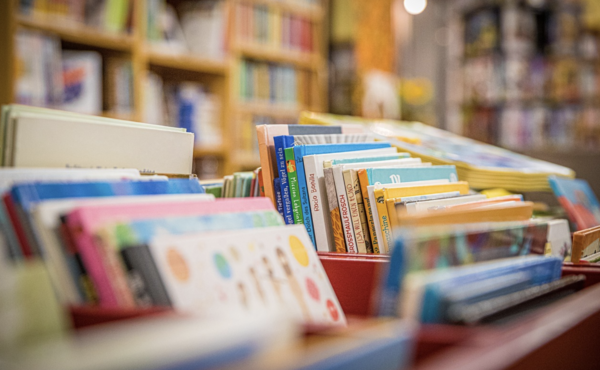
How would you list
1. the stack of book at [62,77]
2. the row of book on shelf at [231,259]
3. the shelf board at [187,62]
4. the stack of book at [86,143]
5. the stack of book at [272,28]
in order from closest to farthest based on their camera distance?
the row of book on shelf at [231,259] → the stack of book at [86,143] → the stack of book at [62,77] → the shelf board at [187,62] → the stack of book at [272,28]

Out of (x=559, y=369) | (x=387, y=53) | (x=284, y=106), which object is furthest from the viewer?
(x=387, y=53)

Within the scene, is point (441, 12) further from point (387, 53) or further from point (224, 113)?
point (224, 113)

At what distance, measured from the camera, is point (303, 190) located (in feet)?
3.59

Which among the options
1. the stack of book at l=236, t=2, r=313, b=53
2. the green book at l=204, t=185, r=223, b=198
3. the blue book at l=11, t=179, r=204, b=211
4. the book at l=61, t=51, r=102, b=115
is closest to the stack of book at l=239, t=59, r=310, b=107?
the stack of book at l=236, t=2, r=313, b=53

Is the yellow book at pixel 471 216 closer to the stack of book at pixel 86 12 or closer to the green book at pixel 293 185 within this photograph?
the green book at pixel 293 185

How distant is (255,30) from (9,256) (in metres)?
3.08

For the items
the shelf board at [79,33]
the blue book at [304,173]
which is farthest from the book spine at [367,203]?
the shelf board at [79,33]

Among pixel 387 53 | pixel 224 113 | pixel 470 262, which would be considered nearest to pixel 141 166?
pixel 470 262

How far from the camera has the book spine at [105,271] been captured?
0.60 m

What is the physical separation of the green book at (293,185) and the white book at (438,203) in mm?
229

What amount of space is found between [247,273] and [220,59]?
2668 millimetres

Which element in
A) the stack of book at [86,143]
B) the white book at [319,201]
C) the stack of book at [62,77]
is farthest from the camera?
the stack of book at [62,77]

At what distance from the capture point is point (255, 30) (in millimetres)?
3523

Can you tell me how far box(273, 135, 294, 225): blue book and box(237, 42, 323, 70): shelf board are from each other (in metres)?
2.46
